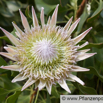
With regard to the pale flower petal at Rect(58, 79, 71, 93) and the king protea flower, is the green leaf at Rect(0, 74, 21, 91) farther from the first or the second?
the pale flower petal at Rect(58, 79, 71, 93)

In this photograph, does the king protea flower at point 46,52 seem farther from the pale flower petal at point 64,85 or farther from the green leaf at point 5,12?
the green leaf at point 5,12

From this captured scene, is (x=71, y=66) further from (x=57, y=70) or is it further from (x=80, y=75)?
(x=80, y=75)

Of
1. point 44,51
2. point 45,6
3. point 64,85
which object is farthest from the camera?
point 45,6

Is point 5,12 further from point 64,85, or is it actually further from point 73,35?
point 64,85

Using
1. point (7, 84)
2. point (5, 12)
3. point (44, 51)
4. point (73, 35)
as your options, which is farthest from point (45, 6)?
point (7, 84)

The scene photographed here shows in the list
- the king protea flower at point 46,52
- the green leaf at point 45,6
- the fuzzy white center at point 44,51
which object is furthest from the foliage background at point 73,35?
the fuzzy white center at point 44,51

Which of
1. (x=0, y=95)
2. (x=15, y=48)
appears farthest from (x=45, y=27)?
(x=0, y=95)

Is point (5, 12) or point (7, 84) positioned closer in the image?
point (7, 84)
